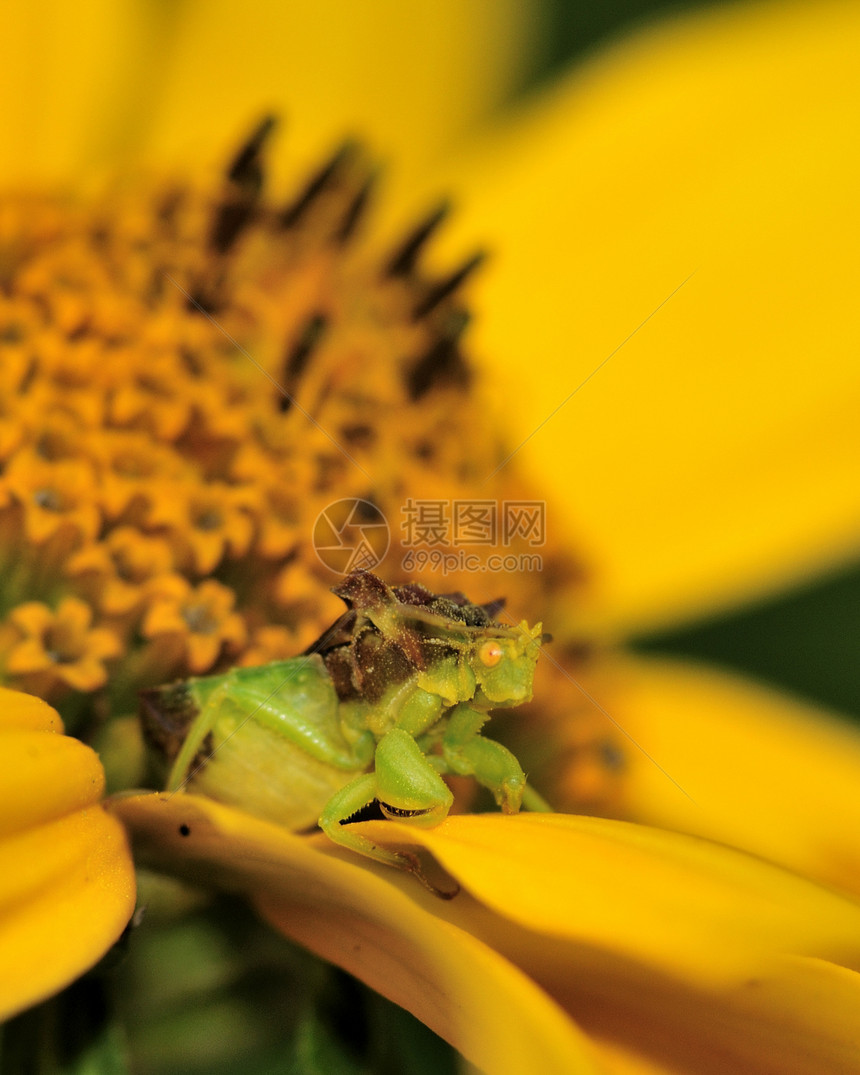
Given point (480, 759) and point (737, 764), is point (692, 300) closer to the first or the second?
point (737, 764)

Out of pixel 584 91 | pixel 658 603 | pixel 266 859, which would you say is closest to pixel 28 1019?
pixel 266 859

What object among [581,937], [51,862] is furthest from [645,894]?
[51,862]

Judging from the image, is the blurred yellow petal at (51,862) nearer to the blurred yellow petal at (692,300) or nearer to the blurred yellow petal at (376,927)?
the blurred yellow petal at (376,927)

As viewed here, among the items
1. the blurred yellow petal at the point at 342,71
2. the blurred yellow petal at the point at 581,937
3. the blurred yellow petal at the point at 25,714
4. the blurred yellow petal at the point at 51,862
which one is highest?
the blurred yellow petal at the point at 342,71

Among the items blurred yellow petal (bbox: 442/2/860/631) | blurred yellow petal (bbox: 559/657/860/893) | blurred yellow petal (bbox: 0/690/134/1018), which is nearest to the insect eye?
blurred yellow petal (bbox: 0/690/134/1018)

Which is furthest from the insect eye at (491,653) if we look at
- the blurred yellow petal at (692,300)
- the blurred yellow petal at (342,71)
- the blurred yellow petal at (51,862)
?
the blurred yellow petal at (342,71)

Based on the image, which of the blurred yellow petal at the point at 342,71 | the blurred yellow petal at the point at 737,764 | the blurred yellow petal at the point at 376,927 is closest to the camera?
the blurred yellow petal at the point at 376,927

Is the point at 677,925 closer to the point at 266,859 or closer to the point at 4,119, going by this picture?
the point at 266,859
